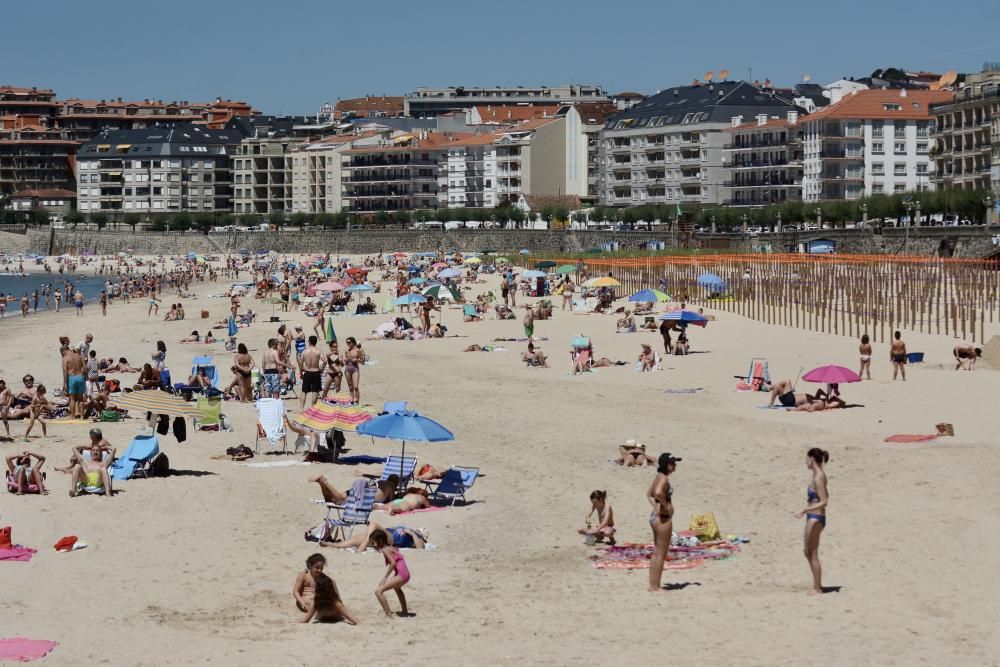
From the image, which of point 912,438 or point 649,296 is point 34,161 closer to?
point 649,296

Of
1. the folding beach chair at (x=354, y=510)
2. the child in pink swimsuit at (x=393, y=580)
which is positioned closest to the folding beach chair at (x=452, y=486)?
the folding beach chair at (x=354, y=510)

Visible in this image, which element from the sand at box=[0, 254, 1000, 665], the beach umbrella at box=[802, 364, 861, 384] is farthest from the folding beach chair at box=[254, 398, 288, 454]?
the beach umbrella at box=[802, 364, 861, 384]

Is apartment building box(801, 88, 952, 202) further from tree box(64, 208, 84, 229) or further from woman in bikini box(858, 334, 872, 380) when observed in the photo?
tree box(64, 208, 84, 229)

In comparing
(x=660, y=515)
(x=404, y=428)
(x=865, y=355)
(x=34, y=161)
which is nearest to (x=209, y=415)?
(x=404, y=428)

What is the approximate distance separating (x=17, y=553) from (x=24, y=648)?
118 inches

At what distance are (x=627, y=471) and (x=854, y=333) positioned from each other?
59.5 ft

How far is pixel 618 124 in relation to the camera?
109 m

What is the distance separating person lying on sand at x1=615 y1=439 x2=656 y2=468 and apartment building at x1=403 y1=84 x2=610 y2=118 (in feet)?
490

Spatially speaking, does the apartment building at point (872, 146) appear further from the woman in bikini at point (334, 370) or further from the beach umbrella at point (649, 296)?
the woman in bikini at point (334, 370)

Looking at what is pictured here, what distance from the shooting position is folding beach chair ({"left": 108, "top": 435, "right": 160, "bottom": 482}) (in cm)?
1733

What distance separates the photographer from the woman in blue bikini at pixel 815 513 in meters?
11.9

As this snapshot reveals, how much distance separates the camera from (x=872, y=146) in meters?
88.7

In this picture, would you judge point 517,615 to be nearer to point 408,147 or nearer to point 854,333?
point 854,333

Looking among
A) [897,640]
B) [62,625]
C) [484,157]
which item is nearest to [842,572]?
[897,640]
